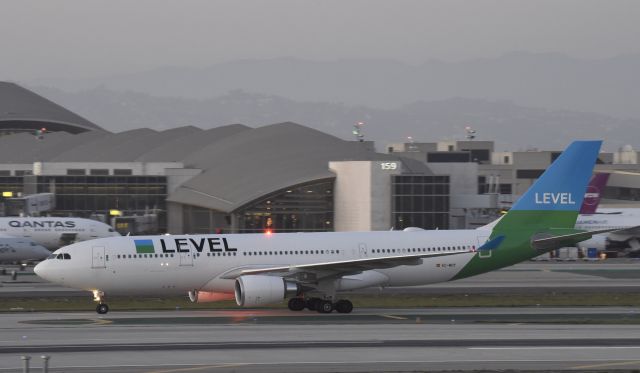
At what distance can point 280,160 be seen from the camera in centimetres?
10475

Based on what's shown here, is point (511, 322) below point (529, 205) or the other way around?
below

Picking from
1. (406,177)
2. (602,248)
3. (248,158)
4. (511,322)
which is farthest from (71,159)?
(511,322)

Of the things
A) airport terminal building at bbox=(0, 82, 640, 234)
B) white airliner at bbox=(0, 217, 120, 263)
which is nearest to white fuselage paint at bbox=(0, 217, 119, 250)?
white airliner at bbox=(0, 217, 120, 263)

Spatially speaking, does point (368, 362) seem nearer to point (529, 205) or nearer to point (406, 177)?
point (529, 205)

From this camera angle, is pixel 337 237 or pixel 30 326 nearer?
pixel 30 326

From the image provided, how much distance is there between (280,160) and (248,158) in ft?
17.1

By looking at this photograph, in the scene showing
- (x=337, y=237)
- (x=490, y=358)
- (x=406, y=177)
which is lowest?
(x=490, y=358)

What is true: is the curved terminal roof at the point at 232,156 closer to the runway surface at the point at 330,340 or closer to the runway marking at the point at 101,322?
the runway surface at the point at 330,340

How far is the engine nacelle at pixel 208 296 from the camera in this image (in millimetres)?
44156

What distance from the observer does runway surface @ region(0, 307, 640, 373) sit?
2805 centimetres

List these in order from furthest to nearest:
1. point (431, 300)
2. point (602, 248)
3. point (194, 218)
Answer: point (194, 218) → point (602, 248) → point (431, 300)

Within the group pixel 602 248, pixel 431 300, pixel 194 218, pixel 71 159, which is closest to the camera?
pixel 431 300

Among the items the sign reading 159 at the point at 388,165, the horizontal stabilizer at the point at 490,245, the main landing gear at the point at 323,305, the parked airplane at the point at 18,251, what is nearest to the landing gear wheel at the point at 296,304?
the main landing gear at the point at 323,305

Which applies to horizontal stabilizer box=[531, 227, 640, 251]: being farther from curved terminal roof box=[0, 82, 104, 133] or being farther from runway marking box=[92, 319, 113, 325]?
curved terminal roof box=[0, 82, 104, 133]
